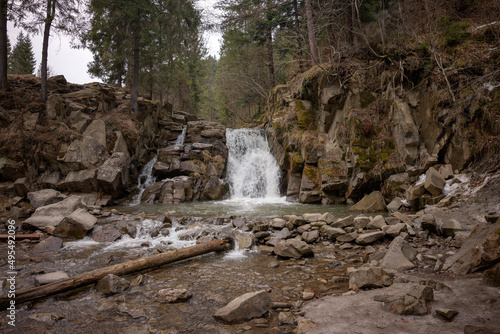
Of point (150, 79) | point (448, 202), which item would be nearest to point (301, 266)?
point (448, 202)

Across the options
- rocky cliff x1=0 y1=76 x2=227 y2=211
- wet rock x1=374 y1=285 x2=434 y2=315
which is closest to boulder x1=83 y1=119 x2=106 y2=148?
rocky cliff x1=0 y1=76 x2=227 y2=211

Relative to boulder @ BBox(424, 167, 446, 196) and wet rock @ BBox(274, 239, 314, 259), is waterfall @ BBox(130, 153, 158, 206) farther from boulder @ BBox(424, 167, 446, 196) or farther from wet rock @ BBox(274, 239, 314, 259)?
boulder @ BBox(424, 167, 446, 196)

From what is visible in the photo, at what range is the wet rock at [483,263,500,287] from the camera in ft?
9.57

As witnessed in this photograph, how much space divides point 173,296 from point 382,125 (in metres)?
11.2

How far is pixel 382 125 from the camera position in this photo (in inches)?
459

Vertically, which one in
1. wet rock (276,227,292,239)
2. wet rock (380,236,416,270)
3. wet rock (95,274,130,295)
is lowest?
wet rock (95,274,130,295)

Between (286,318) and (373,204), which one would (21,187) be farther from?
(373,204)

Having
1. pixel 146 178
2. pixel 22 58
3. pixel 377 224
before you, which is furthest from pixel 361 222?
pixel 22 58

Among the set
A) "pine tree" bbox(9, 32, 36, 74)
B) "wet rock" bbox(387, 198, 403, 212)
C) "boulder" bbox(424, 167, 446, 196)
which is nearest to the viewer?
"boulder" bbox(424, 167, 446, 196)

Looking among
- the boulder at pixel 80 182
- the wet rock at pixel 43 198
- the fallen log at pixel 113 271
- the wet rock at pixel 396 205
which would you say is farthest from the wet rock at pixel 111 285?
the boulder at pixel 80 182

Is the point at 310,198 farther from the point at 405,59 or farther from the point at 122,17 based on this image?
the point at 122,17

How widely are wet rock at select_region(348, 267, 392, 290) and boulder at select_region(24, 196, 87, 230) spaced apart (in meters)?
8.28

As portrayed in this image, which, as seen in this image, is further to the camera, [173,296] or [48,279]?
[48,279]

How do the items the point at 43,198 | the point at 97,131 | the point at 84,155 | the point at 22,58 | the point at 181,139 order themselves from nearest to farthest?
the point at 43,198, the point at 84,155, the point at 97,131, the point at 181,139, the point at 22,58
